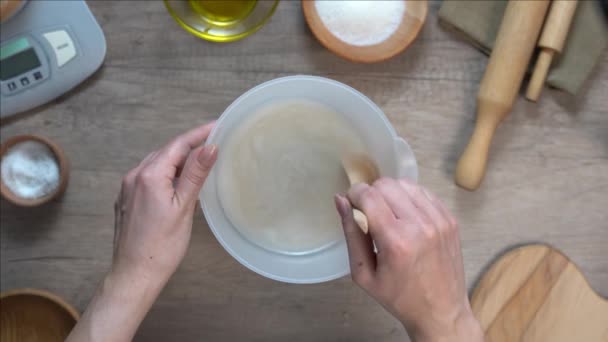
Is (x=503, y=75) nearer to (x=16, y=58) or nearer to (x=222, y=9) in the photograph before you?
(x=222, y=9)

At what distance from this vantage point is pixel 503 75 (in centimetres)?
77

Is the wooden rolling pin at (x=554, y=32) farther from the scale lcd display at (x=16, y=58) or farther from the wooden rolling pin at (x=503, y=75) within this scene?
the scale lcd display at (x=16, y=58)

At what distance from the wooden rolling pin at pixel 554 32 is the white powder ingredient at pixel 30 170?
0.75 m

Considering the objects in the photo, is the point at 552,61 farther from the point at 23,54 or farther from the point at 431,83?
the point at 23,54

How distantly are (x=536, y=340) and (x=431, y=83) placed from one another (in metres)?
0.42

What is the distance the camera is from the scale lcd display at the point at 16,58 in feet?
2.73

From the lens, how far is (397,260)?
23.3 inches

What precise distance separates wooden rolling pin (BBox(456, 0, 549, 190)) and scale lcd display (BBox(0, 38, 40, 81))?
2.24 ft

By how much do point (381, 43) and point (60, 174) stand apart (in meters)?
0.53

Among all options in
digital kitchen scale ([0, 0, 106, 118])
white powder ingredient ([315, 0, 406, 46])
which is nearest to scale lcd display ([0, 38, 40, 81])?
digital kitchen scale ([0, 0, 106, 118])

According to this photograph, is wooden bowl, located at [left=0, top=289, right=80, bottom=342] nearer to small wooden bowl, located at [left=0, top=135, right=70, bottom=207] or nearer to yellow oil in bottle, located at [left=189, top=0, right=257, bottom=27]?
Answer: small wooden bowl, located at [left=0, top=135, right=70, bottom=207]

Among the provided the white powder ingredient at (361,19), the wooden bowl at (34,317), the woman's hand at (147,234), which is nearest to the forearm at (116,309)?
the woman's hand at (147,234)

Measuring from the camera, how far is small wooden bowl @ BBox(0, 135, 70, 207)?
0.80 metres

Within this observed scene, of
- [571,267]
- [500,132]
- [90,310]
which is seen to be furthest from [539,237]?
[90,310]
